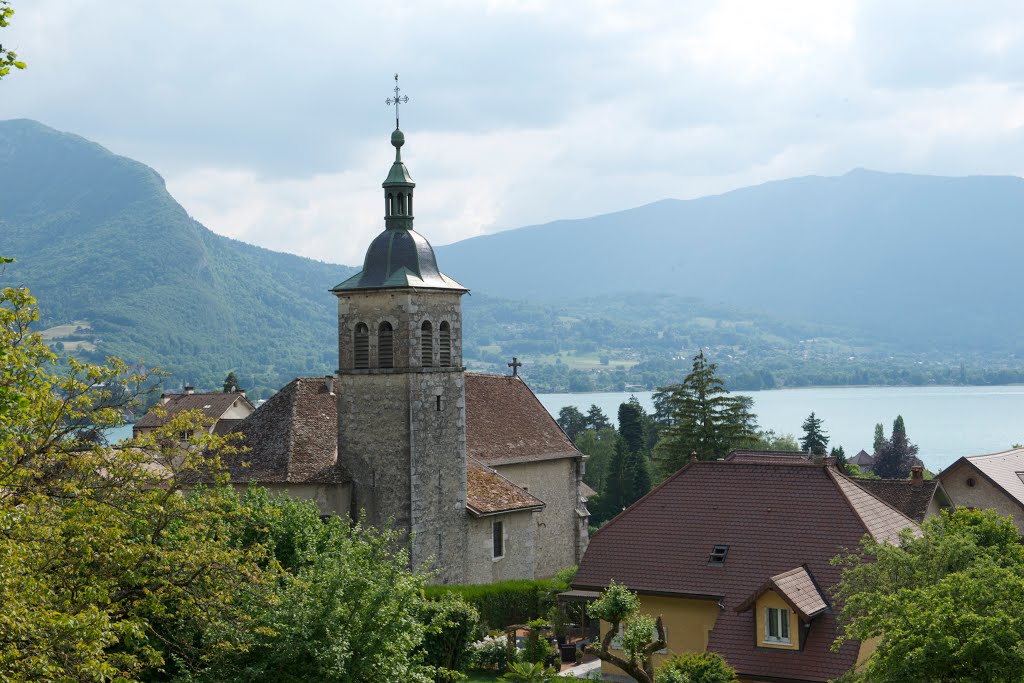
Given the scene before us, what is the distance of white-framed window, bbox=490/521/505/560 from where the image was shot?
4088 cm

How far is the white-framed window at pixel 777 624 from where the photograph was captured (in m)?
29.2

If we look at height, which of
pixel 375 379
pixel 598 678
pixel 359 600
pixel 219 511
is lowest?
pixel 598 678

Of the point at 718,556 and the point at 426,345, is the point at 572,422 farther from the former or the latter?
the point at 718,556

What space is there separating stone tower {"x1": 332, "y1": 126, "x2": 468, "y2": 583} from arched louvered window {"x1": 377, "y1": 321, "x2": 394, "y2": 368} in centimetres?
3

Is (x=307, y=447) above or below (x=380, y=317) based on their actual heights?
below

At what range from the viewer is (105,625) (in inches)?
632

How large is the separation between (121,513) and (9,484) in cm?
258

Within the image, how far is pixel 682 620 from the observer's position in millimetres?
32312

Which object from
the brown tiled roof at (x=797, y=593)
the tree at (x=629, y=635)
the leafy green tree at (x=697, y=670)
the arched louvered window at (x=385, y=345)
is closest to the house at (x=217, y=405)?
the arched louvered window at (x=385, y=345)

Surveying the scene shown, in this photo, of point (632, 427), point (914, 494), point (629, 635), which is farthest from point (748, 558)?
point (632, 427)

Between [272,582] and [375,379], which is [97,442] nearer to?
[272,582]

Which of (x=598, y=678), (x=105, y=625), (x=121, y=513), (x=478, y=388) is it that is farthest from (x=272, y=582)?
(x=478, y=388)

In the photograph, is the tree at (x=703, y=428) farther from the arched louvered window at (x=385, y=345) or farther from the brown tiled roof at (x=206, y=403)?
the brown tiled roof at (x=206, y=403)

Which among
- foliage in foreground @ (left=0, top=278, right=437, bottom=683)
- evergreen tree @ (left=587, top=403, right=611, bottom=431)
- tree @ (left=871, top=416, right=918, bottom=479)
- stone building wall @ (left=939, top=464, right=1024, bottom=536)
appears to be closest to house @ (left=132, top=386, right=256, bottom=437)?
evergreen tree @ (left=587, top=403, right=611, bottom=431)
